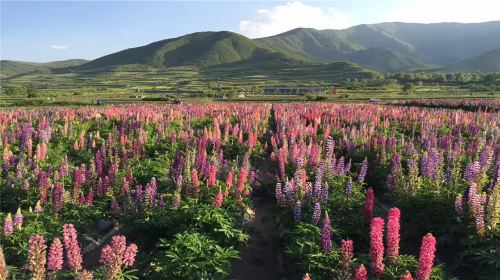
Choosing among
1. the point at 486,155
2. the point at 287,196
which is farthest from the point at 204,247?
the point at 486,155

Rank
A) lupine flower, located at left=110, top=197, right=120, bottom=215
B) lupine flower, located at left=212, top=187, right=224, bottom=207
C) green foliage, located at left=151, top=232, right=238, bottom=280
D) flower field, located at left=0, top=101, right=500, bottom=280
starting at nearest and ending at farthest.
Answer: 1. flower field, located at left=0, top=101, right=500, bottom=280
2. green foliage, located at left=151, top=232, right=238, bottom=280
3. lupine flower, located at left=212, top=187, right=224, bottom=207
4. lupine flower, located at left=110, top=197, right=120, bottom=215

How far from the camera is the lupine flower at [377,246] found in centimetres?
597

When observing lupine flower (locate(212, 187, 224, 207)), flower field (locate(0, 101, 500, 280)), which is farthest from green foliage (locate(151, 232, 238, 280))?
lupine flower (locate(212, 187, 224, 207))

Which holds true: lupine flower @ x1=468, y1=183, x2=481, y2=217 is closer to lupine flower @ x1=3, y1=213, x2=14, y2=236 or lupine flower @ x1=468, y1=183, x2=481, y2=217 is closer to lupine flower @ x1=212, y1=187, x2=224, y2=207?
lupine flower @ x1=212, y1=187, x2=224, y2=207

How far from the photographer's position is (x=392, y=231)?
6.21 meters

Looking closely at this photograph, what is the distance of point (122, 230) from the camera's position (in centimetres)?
911

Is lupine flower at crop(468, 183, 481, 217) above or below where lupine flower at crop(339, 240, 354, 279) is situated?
above

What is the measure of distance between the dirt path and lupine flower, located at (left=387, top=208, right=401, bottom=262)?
273cm

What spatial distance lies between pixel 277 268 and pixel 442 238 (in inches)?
129

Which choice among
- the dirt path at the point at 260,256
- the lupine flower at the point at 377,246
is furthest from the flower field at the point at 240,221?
the dirt path at the point at 260,256

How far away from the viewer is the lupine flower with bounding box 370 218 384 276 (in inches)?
235

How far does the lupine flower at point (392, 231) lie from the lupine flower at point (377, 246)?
168 millimetres

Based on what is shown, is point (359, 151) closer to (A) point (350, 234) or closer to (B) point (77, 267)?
(A) point (350, 234)

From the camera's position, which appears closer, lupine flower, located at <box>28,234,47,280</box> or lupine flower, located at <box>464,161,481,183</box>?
lupine flower, located at <box>28,234,47,280</box>
